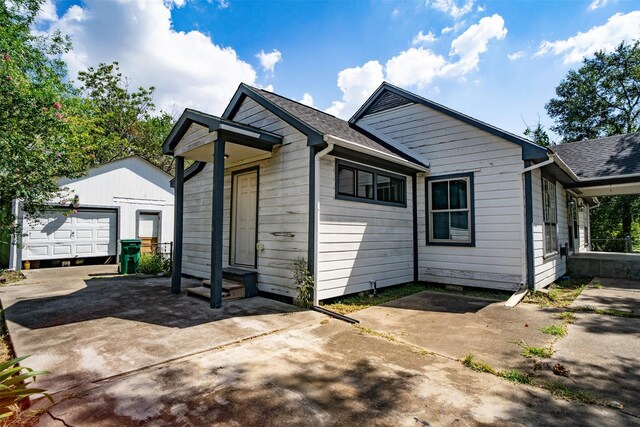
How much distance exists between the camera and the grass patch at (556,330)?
4.10 meters

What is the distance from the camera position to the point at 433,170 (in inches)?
302

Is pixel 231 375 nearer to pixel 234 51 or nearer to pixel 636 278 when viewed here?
pixel 234 51

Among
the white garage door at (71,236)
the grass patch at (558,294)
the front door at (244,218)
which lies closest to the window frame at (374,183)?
the front door at (244,218)

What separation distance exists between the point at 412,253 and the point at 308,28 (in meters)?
6.55

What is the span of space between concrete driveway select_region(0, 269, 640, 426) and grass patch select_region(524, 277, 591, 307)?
174 centimetres

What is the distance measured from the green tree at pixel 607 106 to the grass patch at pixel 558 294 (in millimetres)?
17780

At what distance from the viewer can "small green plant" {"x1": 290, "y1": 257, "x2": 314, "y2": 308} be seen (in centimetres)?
530

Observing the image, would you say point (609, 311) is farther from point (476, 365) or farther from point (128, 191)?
point (128, 191)

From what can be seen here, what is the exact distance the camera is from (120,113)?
75.8 feet

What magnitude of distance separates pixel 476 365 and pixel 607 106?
28741mm

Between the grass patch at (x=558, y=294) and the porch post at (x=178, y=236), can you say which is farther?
the porch post at (x=178, y=236)

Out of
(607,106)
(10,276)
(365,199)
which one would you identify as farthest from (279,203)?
(607,106)

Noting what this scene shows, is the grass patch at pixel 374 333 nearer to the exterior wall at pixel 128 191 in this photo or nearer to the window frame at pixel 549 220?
the window frame at pixel 549 220

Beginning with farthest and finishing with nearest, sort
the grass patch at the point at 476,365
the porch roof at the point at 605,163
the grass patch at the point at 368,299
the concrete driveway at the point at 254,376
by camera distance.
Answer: the porch roof at the point at 605,163
the grass patch at the point at 368,299
the grass patch at the point at 476,365
the concrete driveway at the point at 254,376
